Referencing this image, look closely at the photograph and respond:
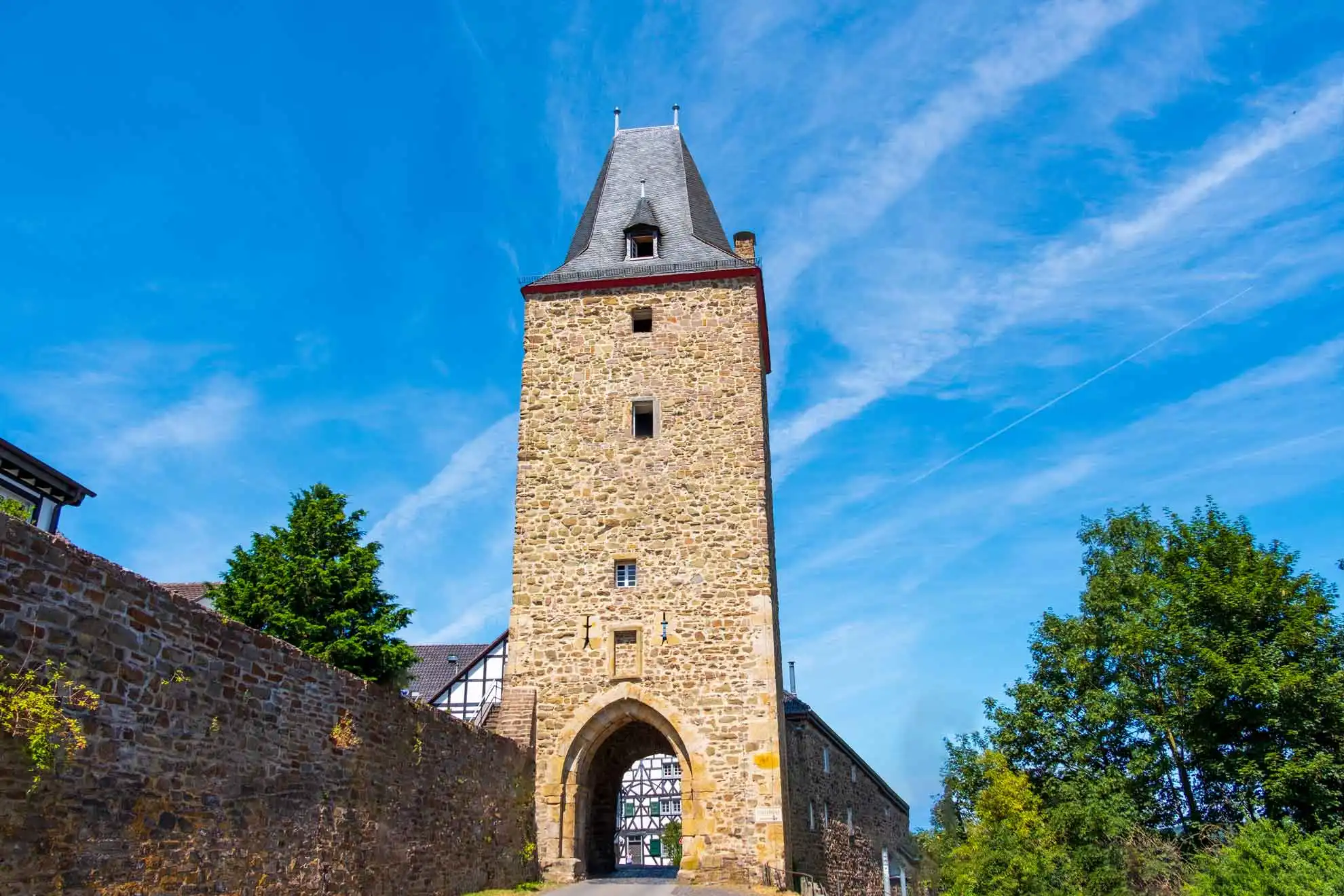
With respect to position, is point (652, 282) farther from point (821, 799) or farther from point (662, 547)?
point (821, 799)

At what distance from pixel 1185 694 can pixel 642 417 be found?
10.3 m

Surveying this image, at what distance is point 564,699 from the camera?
1576 cm

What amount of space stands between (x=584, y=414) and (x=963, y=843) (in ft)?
35.3

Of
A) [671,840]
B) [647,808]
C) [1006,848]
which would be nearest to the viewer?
[1006,848]

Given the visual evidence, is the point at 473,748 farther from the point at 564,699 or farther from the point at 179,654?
the point at 179,654

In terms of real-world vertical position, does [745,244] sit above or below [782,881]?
above

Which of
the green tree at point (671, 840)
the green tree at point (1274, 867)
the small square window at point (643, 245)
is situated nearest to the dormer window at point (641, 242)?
the small square window at point (643, 245)

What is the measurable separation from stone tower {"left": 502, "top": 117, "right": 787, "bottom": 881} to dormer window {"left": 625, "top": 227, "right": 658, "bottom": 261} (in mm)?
29

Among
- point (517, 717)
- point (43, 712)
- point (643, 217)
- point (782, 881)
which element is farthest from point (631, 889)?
point (643, 217)

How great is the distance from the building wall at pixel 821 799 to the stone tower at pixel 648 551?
83.0 inches

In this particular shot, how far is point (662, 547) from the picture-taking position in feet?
53.9

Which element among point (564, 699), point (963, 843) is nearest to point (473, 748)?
point (564, 699)

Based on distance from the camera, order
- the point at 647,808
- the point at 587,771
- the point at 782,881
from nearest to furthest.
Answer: the point at 782,881
the point at 587,771
the point at 647,808

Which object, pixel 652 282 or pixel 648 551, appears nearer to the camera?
pixel 648 551
